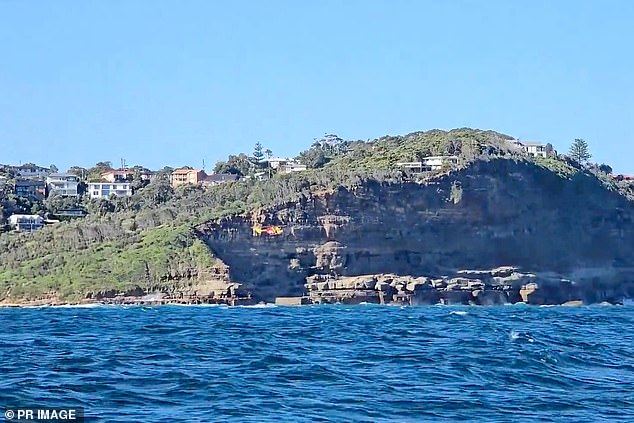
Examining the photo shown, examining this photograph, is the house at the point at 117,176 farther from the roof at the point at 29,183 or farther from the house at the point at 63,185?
the roof at the point at 29,183

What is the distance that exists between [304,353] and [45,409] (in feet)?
47.2

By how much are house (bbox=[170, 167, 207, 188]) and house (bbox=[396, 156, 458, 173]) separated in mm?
53244

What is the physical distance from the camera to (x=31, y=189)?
174 m

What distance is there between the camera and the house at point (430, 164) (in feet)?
411

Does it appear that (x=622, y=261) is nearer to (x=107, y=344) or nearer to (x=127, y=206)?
(x=127, y=206)

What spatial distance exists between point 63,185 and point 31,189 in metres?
4.86

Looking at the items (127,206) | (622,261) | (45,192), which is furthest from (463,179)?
(45,192)

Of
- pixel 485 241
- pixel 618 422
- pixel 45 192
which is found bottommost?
pixel 618 422

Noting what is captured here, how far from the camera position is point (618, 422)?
879 inches

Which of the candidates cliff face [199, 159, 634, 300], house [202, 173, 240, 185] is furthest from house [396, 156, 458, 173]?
house [202, 173, 240, 185]

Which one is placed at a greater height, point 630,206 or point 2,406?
point 630,206

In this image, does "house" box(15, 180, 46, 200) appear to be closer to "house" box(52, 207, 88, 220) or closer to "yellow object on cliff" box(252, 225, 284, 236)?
"house" box(52, 207, 88, 220)

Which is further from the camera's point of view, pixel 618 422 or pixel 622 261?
pixel 622 261

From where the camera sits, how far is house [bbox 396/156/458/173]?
12522cm
